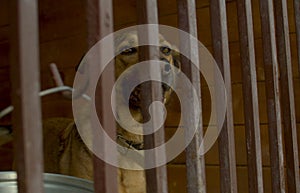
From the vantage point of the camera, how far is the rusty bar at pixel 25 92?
458mm

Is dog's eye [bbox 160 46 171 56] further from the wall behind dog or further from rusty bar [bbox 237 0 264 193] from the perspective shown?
rusty bar [bbox 237 0 264 193]

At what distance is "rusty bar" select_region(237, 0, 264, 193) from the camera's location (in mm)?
1007

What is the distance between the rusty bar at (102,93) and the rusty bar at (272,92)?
624 mm

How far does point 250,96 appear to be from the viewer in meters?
1.02

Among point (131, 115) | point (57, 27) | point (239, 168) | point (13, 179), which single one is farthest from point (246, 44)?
point (57, 27)

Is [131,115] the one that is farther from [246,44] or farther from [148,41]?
[148,41]

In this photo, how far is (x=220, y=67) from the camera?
3.00 feet

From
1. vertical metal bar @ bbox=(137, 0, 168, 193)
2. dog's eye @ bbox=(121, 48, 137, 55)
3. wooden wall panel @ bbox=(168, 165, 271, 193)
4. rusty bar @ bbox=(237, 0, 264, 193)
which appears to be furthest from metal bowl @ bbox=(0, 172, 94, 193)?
wooden wall panel @ bbox=(168, 165, 271, 193)

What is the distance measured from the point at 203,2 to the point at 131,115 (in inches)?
23.0

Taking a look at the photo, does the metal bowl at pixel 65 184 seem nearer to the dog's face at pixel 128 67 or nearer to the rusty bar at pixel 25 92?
the rusty bar at pixel 25 92

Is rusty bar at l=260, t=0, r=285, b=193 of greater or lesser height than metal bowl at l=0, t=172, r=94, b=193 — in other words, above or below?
above

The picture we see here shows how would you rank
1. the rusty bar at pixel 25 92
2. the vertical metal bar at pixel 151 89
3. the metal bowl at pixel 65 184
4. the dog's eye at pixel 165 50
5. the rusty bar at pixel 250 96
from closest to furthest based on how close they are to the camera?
the rusty bar at pixel 25 92
the vertical metal bar at pixel 151 89
the metal bowl at pixel 65 184
the rusty bar at pixel 250 96
the dog's eye at pixel 165 50

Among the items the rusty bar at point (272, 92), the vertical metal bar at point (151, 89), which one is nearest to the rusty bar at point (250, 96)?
the rusty bar at point (272, 92)

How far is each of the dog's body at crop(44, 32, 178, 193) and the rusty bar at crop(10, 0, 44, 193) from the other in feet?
3.39
